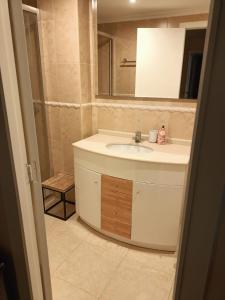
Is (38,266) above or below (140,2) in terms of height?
below

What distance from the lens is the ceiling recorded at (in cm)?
167

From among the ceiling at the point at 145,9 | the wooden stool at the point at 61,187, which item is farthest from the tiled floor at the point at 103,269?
the ceiling at the point at 145,9

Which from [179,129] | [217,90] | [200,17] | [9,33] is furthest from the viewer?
[179,129]

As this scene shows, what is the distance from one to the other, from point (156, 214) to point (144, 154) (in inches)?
19.0

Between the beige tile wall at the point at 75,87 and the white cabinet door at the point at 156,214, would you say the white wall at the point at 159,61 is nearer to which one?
the beige tile wall at the point at 75,87

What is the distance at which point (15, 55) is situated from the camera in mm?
756

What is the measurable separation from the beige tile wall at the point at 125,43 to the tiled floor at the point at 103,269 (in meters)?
1.40

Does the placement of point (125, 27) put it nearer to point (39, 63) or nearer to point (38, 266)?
point (39, 63)

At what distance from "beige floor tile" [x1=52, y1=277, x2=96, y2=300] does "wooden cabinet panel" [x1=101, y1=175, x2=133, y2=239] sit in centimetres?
54

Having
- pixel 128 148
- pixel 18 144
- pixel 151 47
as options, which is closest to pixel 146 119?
pixel 128 148

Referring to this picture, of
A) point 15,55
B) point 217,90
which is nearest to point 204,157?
point 217,90

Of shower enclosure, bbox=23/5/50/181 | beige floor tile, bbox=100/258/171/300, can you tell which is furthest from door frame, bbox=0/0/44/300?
shower enclosure, bbox=23/5/50/181

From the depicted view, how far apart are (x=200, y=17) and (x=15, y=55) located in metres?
1.50

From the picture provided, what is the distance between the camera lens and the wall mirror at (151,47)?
1.72 metres
